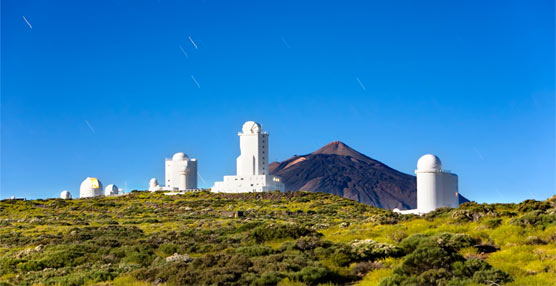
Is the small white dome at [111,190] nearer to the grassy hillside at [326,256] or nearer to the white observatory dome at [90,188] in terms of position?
the white observatory dome at [90,188]

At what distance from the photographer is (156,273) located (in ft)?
57.7

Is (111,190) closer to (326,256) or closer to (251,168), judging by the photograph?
(251,168)

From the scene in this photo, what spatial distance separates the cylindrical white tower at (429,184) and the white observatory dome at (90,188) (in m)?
50.1

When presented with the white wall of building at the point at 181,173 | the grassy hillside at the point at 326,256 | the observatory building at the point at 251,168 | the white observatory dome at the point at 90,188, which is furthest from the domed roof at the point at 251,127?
the grassy hillside at the point at 326,256

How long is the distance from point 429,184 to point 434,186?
476 millimetres

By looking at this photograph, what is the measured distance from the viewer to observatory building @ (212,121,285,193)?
76.6 meters

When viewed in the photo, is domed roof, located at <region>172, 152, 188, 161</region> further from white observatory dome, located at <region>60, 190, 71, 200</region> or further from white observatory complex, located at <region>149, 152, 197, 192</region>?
white observatory dome, located at <region>60, 190, 71, 200</region>


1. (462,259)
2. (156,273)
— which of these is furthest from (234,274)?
(462,259)

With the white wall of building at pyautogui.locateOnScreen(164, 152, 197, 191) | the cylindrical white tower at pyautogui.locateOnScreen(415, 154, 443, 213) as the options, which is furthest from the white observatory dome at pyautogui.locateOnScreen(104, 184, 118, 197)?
the cylindrical white tower at pyautogui.locateOnScreen(415, 154, 443, 213)

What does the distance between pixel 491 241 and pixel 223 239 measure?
10929 millimetres

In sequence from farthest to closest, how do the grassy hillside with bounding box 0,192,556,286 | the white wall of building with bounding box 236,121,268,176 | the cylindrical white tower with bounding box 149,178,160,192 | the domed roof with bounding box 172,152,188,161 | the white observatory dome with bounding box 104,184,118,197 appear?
the white observatory dome with bounding box 104,184,118,197, the cylindrical white tower with bounding box 149,178,160,192, the domed roof with bounding box 172,152,188,161, the white wall of building with bounding box 236,121,268,176, the grassy hillside with bounding box 0,192,556,286

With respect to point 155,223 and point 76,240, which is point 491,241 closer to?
point 76,240

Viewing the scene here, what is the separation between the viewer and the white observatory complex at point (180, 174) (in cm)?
8662

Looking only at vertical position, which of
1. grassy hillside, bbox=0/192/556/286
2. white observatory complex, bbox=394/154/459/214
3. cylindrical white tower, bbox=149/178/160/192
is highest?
cylindrical white tower, bbox=149/178/160/192
